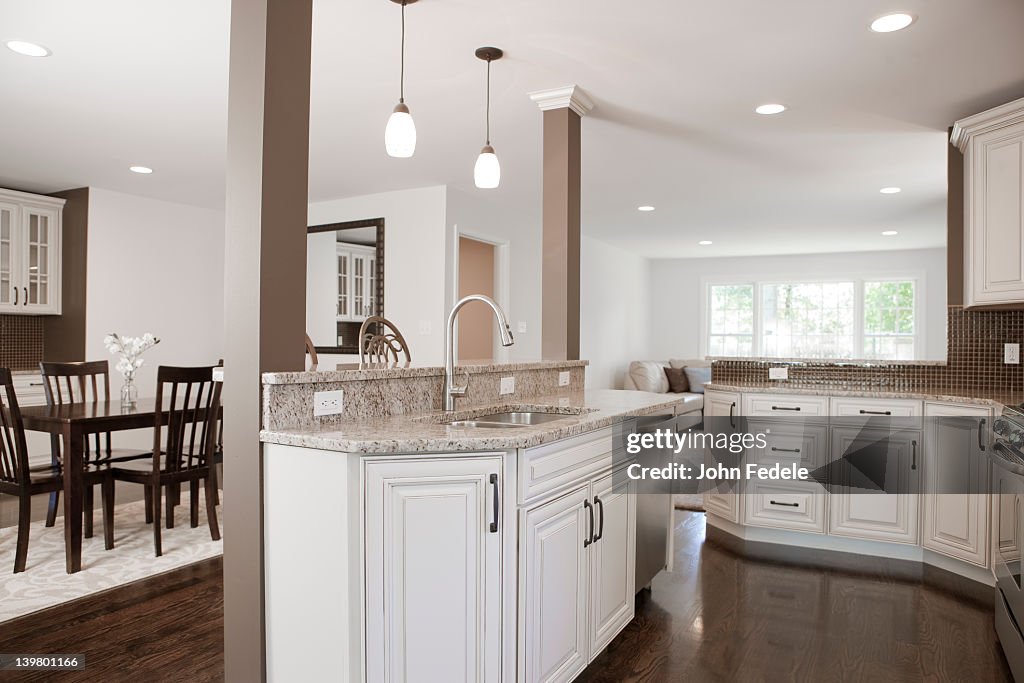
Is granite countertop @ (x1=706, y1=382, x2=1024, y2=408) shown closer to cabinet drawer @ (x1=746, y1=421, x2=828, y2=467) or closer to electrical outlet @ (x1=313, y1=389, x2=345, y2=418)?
cabinet drawer @ (x1=746, y1=421, x2=828, y2=467)

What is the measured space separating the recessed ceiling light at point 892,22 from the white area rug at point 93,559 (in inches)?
148

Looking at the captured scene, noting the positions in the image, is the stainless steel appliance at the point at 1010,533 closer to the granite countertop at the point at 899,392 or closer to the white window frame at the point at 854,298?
the granite countertop at the point at 899,392

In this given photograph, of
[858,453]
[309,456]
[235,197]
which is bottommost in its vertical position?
[858,453]

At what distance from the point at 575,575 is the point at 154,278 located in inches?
215

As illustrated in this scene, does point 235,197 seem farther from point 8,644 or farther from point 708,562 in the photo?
point 708,562

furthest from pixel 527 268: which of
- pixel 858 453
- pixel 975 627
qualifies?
pixel 975 627

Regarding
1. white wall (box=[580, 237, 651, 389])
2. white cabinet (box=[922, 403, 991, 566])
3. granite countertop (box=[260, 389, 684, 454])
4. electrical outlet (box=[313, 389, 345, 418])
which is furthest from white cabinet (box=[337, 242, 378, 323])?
white cabinet (box=[922, 403, 991, 566])

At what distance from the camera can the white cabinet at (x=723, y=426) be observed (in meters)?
4.03

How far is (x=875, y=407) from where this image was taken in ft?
12.2

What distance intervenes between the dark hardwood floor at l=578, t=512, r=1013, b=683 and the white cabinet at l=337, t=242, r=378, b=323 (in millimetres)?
3714

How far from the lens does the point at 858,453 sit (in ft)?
12.3

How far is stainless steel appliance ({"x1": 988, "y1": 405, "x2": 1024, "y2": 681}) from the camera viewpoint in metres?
2.23

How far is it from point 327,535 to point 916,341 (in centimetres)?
912

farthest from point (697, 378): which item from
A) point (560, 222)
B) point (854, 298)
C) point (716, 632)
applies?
point (716, 632)
